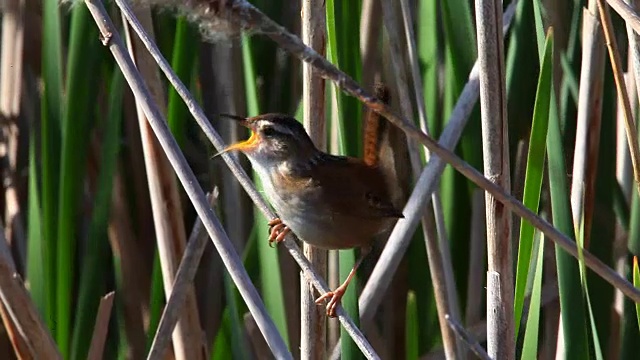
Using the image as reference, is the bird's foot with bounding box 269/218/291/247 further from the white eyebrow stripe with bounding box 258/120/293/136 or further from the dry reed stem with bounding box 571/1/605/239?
the dry reed stem with bounding box 571/1/605/239

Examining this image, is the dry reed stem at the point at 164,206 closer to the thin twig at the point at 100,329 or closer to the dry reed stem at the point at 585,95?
the thin twig at the point at 100,329

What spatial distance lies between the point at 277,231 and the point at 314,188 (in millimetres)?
131

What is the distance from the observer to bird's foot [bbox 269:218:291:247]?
2.03 meters

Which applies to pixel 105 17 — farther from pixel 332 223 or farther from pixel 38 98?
pixel 38 98

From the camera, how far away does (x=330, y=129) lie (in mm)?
2371

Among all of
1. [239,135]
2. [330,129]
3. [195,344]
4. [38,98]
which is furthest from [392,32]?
[38,98]

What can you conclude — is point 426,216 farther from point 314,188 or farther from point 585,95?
point 585,95

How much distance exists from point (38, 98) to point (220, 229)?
1.09 meters

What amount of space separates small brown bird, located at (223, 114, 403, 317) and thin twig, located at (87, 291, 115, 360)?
1.39 ft

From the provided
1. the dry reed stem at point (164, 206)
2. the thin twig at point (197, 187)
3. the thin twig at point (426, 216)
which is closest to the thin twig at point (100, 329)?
the dry reed stem at point (164, 206)

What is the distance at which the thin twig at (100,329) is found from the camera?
6.96 ft

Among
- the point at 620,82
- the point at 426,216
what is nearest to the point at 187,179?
the point at 426,216

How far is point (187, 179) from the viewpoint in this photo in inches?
67.0

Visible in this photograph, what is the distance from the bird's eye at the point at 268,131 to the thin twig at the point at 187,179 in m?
0.28
